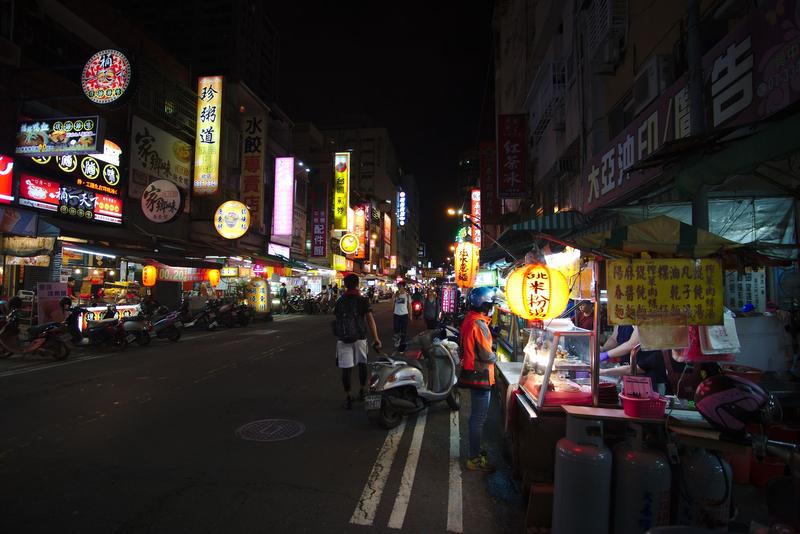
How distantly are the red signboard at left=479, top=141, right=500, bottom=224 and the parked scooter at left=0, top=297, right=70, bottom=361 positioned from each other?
60.7 ft

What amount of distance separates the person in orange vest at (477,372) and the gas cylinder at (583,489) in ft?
5.60

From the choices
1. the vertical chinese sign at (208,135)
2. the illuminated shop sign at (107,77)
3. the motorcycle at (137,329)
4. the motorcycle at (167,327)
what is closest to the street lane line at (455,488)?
the motorcycle at (137,329)

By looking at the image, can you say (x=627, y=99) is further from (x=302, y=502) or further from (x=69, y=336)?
(x=69, y=336)

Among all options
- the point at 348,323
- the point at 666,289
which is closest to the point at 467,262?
the point at 348,323

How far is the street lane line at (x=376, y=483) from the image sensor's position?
407 centimetres

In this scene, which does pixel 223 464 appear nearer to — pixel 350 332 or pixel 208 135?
pixel 350 332

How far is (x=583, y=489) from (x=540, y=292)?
2509 mm

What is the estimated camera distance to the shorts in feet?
25.0

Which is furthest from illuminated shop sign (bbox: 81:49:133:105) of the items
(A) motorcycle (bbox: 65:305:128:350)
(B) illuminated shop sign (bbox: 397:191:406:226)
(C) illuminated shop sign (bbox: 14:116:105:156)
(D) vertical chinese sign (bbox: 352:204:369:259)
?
(B) illuminated shop sign (bbox: 397:191:406:226)

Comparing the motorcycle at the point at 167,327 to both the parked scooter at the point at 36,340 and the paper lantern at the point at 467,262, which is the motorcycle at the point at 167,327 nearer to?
the parked scooter at the point at 36,340

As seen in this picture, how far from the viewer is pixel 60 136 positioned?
44.7ft

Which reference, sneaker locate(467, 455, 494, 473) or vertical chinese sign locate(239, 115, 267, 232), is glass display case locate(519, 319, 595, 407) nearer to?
sneaker locate(467, 455, 494, 473)

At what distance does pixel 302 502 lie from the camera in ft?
14.0

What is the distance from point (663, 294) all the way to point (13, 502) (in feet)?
20.5
